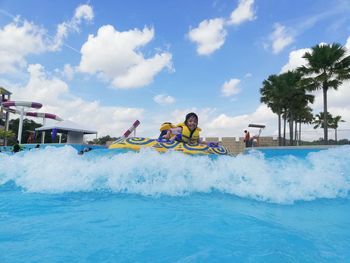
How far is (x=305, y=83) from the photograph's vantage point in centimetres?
1864

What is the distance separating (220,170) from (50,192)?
3025mm

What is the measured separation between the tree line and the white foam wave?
1418 cm

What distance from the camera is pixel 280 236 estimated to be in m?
2.20

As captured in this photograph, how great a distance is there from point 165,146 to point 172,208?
11.4ft

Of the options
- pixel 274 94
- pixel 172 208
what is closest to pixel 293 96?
pixel 274 94

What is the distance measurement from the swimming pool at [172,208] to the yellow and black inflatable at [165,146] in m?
1.31

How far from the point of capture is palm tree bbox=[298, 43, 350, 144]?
17141mm

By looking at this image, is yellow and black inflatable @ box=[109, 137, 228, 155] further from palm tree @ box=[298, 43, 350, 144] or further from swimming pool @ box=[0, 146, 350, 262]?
palm tree @ box=[298, 43, 350, 144]

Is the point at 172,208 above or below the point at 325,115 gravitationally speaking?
below

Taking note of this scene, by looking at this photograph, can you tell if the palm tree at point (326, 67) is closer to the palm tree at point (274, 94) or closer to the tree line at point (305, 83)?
the tree line at point (305, 83)

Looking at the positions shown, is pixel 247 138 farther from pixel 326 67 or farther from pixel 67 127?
pixel 67 127

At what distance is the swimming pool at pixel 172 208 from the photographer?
6.21ft

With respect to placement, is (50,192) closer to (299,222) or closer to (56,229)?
(56,229)

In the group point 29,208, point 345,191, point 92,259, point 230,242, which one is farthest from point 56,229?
point 345,191
